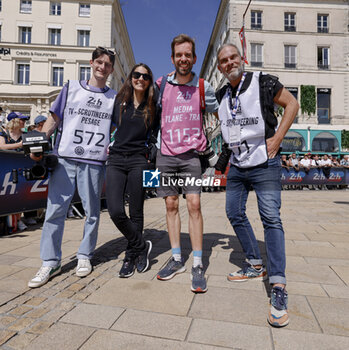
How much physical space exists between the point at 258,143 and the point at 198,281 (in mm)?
1258

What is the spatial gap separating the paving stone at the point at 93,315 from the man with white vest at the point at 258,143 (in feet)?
3.61

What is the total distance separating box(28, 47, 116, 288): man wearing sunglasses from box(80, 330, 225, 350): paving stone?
44.0 inches

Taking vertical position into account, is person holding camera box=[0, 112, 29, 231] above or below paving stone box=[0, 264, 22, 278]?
above

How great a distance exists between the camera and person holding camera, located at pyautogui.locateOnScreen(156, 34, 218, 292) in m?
2.69

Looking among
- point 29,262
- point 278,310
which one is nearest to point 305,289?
point 278,310

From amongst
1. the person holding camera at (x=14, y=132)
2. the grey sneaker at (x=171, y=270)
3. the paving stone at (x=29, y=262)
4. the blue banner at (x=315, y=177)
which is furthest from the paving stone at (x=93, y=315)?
the blue banner at (x=315, y=177)

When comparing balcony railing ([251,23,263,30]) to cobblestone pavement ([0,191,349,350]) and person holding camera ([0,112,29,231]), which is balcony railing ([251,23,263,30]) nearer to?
person holding camera ([0,112,29,231])

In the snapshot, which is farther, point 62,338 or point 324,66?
point 324,66

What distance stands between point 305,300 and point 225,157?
1329mm

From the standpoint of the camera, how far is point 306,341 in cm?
168

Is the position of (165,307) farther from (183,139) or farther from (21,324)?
(183,139)

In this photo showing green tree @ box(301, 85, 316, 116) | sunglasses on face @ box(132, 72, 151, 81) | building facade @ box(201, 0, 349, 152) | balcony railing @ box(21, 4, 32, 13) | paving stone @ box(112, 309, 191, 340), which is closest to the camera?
paving stone @ box(112, 309, 191, 340)

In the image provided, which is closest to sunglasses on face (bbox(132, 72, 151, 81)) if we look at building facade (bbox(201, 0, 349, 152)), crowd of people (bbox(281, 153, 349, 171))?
crowd of people (bbox(281, 153, 349, 171))

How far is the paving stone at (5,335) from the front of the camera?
1665 millimetres
